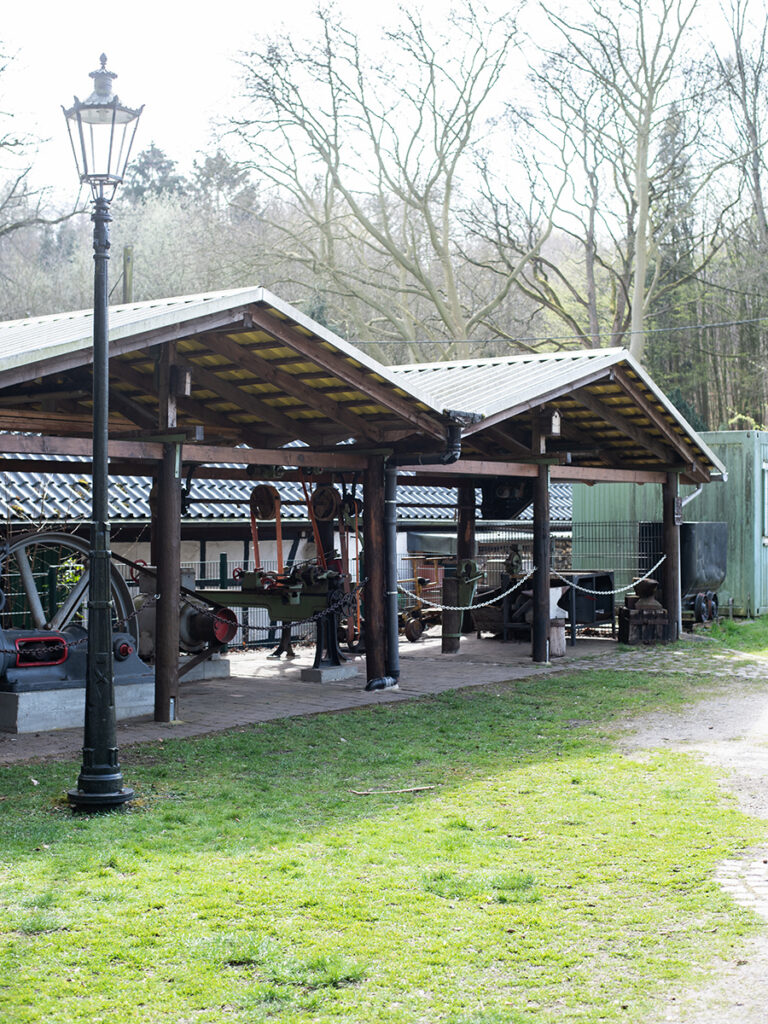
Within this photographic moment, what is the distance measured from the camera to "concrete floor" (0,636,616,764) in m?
9.71

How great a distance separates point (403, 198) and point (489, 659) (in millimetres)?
16336

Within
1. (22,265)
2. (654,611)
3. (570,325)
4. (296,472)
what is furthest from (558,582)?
(22,265)

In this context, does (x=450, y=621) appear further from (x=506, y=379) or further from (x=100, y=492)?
(x=100, y=492)

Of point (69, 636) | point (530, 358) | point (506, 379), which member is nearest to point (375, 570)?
point (506, 379)

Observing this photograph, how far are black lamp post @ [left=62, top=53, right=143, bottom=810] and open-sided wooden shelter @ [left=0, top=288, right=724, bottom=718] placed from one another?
107cm

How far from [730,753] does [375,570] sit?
441 cm

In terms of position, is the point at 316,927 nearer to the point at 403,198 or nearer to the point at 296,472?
the point at 296,472

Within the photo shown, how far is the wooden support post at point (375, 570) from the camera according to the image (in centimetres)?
1228

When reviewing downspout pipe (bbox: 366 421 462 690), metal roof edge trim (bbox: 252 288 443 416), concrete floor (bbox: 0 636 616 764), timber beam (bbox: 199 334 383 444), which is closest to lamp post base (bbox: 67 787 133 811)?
concrete floor (bbox: 0 636 616 764)

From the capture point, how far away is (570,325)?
105 feet

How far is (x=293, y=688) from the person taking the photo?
12586 millimetres

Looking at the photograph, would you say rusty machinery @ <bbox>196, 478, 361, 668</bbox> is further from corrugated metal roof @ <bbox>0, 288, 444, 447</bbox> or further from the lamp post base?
the lamp post base

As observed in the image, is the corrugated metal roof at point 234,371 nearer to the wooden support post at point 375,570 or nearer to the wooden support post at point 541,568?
the wooden support post at point 375,570

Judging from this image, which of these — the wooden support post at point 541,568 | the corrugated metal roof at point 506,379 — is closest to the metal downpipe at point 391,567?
the corrugated metal roof at point 506,379
